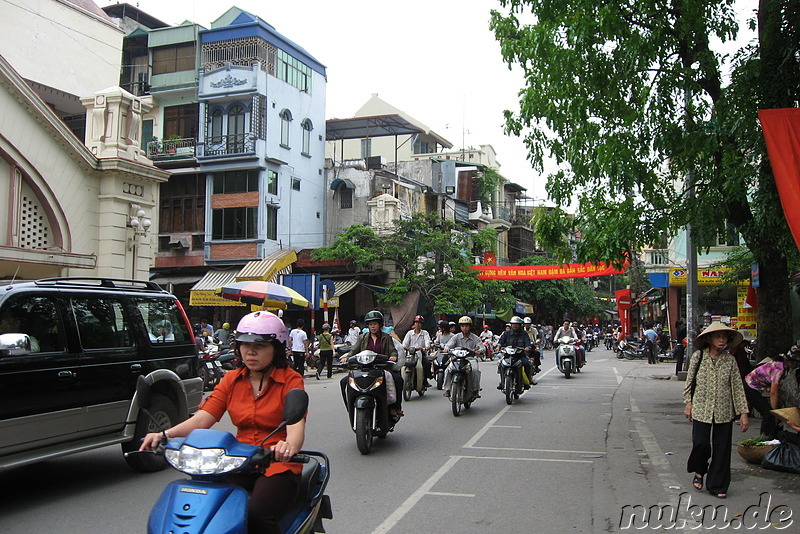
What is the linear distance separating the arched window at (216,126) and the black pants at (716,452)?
30.9 meters

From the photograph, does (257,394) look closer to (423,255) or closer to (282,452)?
(282,452)

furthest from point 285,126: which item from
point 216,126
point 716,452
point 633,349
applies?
point 716,452

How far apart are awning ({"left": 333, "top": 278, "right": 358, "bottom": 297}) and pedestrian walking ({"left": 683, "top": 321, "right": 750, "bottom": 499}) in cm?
2806

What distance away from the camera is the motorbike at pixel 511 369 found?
45.8 ft

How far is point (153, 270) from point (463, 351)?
89.1 feet

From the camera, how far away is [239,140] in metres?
34.1

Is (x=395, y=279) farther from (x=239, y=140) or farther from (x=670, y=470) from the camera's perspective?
(x=670, y=470)

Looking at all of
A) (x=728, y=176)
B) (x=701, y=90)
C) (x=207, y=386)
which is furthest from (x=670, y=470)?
(x=207, y=386)

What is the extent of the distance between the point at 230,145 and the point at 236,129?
800mm

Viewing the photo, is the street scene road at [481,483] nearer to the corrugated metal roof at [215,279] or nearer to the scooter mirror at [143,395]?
the scooter mirror at [143,395]

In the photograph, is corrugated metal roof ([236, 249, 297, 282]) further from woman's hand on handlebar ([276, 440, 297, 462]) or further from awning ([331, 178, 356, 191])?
woman's hand on handlebar ([276, 440, 297, 462])

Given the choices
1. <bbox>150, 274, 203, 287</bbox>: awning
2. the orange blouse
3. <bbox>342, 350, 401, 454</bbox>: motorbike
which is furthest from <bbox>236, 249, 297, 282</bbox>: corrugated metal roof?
the orange blouse

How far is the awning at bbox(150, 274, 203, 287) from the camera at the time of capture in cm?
3491

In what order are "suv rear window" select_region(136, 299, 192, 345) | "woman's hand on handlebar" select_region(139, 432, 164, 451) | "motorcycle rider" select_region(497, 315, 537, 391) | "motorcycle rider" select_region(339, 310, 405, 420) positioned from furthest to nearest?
"motorcycle rider" select_region(497, 315, 537, 391) → "motorcycle rider" select_region(339, 310, 405, 420) → "suv rear window" select_region(136, 299, 192, 345) → "woman's hand on handlebar" select_region(139, 432, 164, 451)
